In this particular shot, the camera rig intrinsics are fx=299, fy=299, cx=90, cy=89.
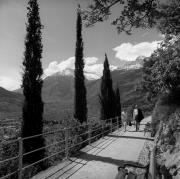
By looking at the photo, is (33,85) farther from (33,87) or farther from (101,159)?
(101,159)

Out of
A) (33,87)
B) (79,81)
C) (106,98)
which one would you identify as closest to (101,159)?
Result: (33,87)

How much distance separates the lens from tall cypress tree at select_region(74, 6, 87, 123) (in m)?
26.0

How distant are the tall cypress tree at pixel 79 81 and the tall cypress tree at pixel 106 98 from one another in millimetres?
6413

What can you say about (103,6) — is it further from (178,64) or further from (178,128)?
(178,64)

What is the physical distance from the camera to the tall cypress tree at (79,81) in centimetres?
2595

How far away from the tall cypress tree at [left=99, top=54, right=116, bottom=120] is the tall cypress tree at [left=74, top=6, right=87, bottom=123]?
6.41m

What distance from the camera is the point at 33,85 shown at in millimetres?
16547

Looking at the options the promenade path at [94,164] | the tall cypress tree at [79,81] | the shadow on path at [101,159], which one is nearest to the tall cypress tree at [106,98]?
the tall cypress tree at [79,81]

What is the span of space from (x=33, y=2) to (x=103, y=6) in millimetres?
11596

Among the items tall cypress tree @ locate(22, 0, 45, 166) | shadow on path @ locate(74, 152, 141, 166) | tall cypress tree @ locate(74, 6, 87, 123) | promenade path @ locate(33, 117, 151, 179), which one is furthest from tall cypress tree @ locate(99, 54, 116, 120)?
shadow on path @ locate(74, 152, 141, 166)

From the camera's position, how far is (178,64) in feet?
39.5

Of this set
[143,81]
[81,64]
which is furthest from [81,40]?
[143,81]

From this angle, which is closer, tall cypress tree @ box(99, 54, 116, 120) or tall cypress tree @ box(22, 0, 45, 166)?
tall cypress tree @ box(22, 0, 45, 166)

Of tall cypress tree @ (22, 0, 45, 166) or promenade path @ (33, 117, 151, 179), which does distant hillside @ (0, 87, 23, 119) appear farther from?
promenade path @ (33, 117, 151, 179)
